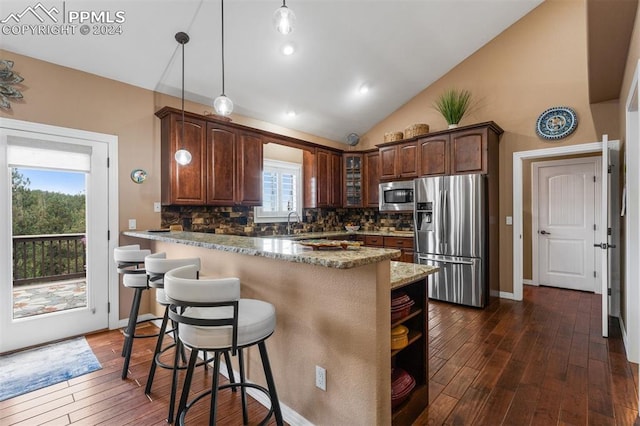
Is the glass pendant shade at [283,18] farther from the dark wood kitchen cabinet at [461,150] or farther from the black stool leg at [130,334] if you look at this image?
the dark wood kitchen cabinet at [461,150]

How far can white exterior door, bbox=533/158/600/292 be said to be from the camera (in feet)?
15.3

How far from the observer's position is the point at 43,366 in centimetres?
246

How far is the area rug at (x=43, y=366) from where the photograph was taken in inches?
86.8

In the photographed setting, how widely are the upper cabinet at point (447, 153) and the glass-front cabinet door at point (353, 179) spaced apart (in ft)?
2.38

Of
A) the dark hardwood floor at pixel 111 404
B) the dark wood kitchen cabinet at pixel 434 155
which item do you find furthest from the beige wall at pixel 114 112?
the dark wood kitchen cabinet at pixel 434 155

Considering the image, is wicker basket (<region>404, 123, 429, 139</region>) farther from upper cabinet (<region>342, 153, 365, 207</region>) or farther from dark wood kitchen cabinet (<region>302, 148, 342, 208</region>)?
dark wood kitchen cabinet (<region>302, 148, 342, 208</region>)

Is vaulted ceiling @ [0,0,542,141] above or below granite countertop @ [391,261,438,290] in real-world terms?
above

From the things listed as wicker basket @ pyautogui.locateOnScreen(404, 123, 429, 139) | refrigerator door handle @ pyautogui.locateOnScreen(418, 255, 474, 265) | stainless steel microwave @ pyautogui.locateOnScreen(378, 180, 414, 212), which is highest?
wicker basket @ pyautogui.locateOnScreen(404, 123, 429, 139)

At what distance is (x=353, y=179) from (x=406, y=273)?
13.2 feet

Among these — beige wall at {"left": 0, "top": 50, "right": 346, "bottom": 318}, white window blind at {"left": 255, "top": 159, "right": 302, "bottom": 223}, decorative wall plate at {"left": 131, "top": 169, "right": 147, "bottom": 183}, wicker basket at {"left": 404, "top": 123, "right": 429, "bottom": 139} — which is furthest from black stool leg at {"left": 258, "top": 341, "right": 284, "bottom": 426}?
wicker basket at {"left": 404, "top": 123, "right": 429, "bottom": 139}

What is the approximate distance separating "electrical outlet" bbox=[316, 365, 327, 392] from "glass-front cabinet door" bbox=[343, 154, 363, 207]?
4124 mm

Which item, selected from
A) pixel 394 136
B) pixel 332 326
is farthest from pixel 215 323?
pixel 394 136

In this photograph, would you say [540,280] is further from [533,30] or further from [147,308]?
[147,308]

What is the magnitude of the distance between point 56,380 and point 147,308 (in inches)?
49.0
